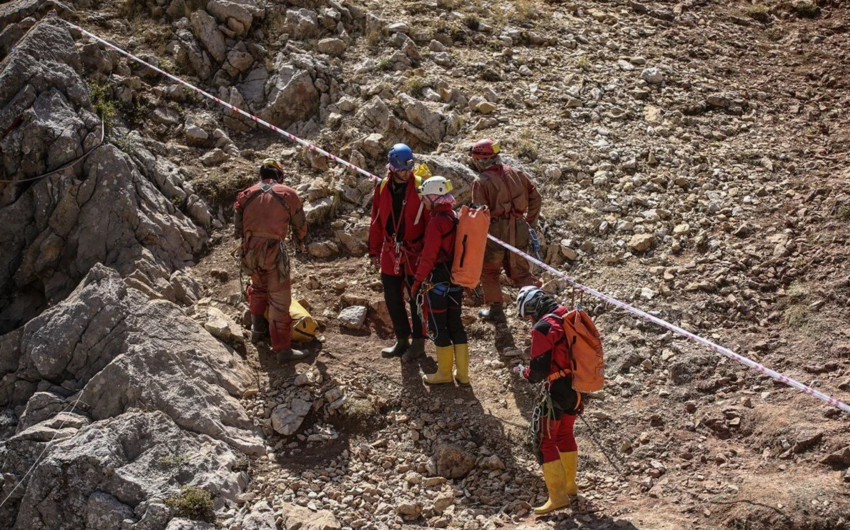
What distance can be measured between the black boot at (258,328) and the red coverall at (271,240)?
33cm

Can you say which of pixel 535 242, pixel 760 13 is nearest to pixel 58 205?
pixel 535 242

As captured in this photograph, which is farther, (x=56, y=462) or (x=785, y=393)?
(x=785, y=393)

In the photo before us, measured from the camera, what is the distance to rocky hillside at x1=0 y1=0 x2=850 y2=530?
661 centimetres

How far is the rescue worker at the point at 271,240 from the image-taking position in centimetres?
792

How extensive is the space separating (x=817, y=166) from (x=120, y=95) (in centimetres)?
958

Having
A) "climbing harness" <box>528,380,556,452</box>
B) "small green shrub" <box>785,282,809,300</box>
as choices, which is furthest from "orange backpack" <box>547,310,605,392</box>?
"small green shrub" <box>785,282,809,300</box>

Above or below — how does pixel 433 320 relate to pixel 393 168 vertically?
below

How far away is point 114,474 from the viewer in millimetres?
6344

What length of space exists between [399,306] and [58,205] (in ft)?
13.3

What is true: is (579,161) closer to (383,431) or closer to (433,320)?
(433,320)

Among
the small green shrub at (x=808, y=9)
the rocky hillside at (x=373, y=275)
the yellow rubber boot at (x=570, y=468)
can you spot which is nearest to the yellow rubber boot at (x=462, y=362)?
the rocky hillside at (x=373, y=275)

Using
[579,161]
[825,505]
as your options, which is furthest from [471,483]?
[579,161]

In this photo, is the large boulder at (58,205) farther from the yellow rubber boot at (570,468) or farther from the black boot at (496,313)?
the yellow rubber boot at (570,468)

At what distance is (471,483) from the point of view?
6969 millimetres
